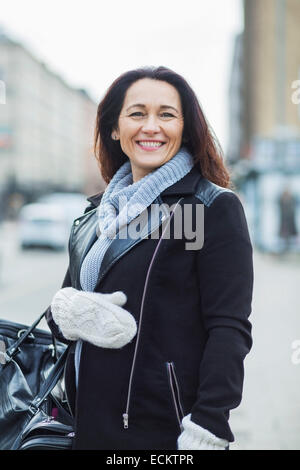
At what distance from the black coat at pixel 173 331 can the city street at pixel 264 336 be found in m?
2.19

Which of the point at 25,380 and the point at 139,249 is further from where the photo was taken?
the point at 25,380

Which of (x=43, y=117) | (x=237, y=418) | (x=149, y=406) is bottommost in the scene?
(x=237, y=418)

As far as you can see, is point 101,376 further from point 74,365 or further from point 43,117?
point 43,117

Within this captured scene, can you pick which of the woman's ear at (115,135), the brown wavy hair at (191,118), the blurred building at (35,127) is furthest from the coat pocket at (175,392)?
the blurred building at (35,127)

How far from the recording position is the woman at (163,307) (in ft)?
5.46

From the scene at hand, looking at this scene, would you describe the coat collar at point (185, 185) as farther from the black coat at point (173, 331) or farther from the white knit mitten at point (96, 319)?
the white knit mitten at point (96, 319)

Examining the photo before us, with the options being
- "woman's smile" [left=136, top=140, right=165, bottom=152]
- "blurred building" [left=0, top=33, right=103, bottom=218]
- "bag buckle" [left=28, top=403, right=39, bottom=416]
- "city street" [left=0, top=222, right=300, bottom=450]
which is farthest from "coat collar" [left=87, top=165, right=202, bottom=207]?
"blurred building" [left=0, top=33, right=103, bottom=218]

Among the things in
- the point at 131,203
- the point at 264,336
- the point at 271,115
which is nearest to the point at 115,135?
the point at 131,203

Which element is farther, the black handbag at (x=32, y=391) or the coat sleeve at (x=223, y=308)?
the black handbag at (x=32, y=391)

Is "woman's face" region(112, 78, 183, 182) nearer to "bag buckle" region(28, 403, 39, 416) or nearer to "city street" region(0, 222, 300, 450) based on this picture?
"bag buckle" region(28, 403, 39, 416)

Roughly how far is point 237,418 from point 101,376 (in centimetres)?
279

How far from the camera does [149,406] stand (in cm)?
171

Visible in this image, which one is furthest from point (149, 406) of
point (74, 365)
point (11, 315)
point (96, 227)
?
point (11, 315)

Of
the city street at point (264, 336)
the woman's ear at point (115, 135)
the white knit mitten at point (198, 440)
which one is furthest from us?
the city street at point (264, 336)
